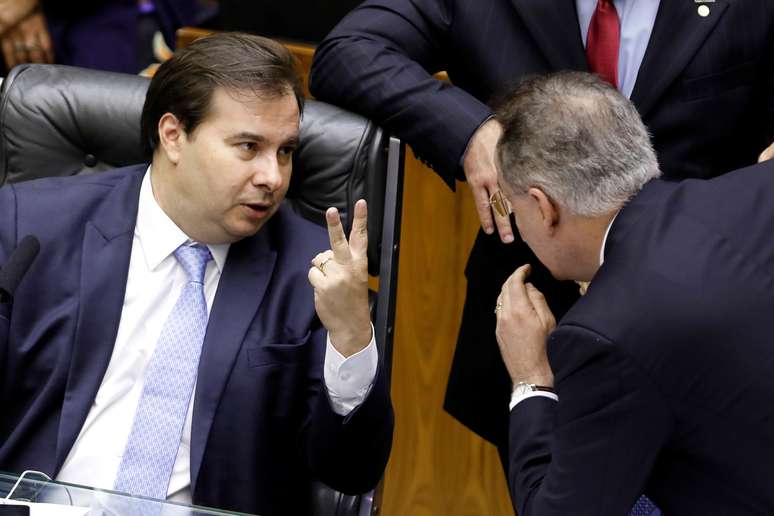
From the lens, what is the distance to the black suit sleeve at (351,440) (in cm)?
187

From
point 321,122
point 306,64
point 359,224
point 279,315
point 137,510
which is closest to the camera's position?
point 137,510

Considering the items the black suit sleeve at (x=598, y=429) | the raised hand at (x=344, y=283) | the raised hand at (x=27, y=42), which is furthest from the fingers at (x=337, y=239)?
the raised hand at (x=27, y=42)

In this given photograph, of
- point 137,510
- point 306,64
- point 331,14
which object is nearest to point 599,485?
point 137,510

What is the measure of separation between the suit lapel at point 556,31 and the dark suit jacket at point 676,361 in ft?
1.65

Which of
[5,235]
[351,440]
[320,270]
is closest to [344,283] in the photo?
[320,270]

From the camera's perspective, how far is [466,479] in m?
2.74

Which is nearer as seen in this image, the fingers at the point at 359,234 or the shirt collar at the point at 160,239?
the fingers at the point at 359,234

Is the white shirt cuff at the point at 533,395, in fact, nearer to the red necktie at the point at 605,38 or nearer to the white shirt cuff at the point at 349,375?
the white shirt cuff at the point at 349,375

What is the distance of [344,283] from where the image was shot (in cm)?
179

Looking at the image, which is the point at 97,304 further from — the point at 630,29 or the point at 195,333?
A: the point at 630,29

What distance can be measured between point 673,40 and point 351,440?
85 cm

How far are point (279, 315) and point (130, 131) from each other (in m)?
0.49

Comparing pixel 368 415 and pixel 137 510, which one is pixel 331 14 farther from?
pixel 137 510

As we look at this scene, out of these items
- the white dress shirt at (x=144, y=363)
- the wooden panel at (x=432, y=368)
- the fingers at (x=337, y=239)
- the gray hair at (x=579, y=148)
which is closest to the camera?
the gray hair at (x=579, y=148)
